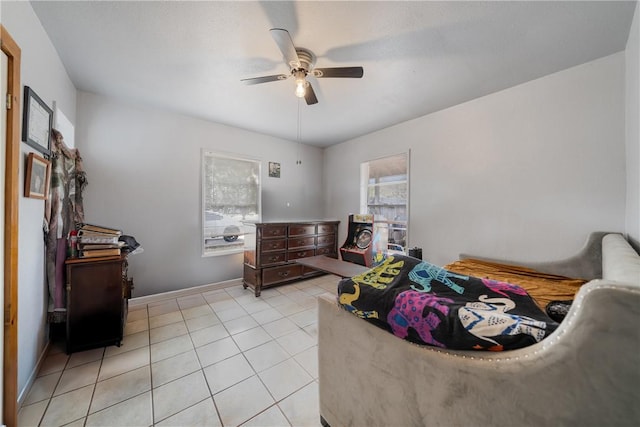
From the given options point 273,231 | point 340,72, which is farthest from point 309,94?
point 273,231

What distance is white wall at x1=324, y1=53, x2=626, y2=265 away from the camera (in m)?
2.09

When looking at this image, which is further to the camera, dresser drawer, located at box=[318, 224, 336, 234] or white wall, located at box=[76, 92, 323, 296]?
dresser drawer, located at box=[318, 224, 336, 234]

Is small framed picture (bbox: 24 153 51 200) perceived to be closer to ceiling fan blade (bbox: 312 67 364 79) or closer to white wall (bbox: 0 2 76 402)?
white wall (bbox: 0 2 76 402)

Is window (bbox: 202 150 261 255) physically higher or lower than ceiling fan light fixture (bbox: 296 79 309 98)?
lower

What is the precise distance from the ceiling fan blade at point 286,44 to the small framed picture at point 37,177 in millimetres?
1855

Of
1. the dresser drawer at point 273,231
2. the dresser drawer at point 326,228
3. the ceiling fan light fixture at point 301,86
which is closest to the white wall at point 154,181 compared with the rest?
the dresser drawer at point 273,231

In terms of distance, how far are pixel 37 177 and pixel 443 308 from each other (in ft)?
9.02

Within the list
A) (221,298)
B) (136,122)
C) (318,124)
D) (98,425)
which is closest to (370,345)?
(98,425)

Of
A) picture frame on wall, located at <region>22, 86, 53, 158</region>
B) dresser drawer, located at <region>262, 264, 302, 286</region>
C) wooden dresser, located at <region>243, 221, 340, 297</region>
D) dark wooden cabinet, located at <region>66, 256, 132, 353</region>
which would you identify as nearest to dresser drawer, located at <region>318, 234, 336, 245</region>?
wooden dresser, located at <region>243, 221, 340, 297</region>

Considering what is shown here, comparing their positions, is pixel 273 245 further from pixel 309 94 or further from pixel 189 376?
pixel 309 94

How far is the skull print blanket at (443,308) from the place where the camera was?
30.3 inches

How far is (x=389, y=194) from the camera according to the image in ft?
13.2

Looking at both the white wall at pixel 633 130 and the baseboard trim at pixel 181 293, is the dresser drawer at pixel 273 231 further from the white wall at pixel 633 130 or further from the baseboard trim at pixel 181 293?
the white wall at pixel 633 130

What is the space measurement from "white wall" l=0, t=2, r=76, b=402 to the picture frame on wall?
6 cm
